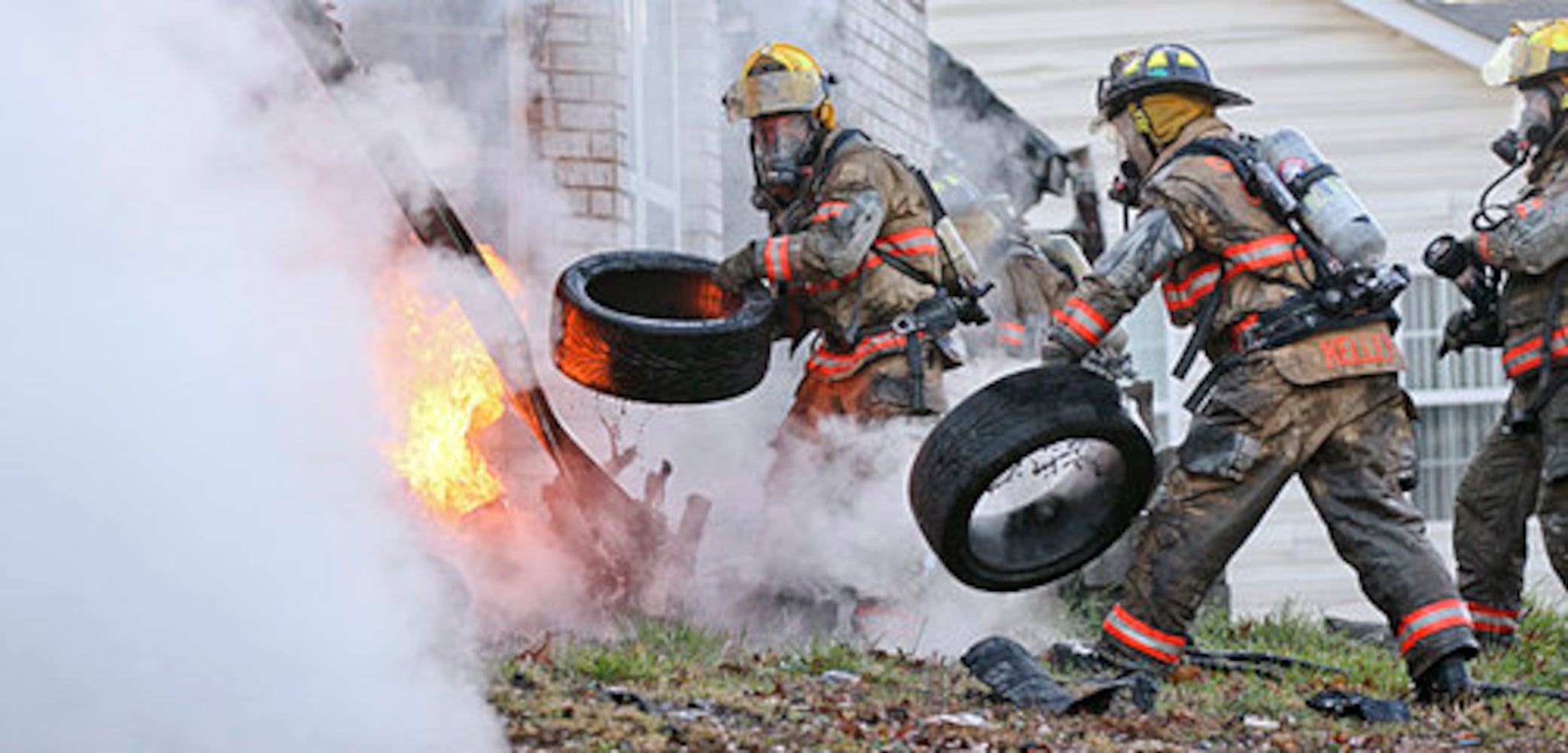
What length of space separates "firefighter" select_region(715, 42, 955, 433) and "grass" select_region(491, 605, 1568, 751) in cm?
107

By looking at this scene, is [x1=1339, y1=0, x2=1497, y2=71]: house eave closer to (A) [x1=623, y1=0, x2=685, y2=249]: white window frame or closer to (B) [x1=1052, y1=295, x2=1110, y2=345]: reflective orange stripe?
(A) [x1=623, y1=0, x2=685, y2=249]: white window frame

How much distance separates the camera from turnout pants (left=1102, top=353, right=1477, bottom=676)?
7.55 meters

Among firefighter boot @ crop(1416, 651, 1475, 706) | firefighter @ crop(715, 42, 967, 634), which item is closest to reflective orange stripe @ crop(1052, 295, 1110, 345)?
firefighter @ crop(715, 42, 967, 634)

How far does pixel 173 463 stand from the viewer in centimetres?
540

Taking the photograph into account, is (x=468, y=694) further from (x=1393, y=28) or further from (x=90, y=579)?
(x=1393, y=28)

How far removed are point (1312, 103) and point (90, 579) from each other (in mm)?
13147

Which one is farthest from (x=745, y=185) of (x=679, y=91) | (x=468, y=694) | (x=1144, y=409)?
(x=468, y=694)

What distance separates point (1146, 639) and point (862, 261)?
171 cm

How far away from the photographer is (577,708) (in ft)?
19.5

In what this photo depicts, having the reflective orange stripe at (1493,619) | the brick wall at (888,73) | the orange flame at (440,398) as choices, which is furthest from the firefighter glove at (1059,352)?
the brick wall at (888,73)

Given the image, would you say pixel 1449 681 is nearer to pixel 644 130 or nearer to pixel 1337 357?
pixel 1337 357

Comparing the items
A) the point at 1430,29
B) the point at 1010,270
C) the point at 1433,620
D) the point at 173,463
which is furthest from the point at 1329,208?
the point at 1430,29

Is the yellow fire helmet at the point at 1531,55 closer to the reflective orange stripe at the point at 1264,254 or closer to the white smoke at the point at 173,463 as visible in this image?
the reflective orange stripe at the point at 1264,254

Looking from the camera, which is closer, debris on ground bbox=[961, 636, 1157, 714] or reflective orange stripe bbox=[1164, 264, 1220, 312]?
debris on ground bbox=[961, 636, 1157, 714]
